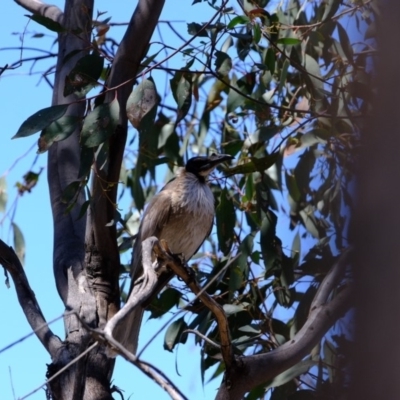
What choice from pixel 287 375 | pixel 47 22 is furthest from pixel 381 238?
pixel 47 22

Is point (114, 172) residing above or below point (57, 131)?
below

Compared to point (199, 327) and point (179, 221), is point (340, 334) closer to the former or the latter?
point (199, 327)

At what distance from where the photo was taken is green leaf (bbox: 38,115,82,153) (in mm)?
2764

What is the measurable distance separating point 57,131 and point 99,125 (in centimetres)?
17

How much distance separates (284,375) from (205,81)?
8.86 feet

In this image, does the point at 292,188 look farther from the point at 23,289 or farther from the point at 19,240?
the point at 23,289

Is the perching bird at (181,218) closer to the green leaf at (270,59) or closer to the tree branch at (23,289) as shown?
the green leaf at (270,59)

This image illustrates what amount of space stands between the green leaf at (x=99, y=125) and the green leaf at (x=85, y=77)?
16 centimetres

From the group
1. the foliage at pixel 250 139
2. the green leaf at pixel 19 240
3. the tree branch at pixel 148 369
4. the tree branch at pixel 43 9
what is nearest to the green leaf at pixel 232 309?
the foliage at pixel 250 139

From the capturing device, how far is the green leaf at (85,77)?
Result: 113 inches

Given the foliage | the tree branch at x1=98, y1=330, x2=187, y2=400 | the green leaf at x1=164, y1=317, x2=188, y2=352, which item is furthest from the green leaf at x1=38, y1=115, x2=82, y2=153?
A: the tree branch at x1=98, y1=330, x2=187, y2=400

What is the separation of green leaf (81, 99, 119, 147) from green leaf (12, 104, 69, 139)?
11cm

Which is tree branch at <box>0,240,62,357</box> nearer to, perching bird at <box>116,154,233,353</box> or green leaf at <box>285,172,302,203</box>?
perching bird at <box>116,154,233,353</box>

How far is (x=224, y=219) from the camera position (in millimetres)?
3480
